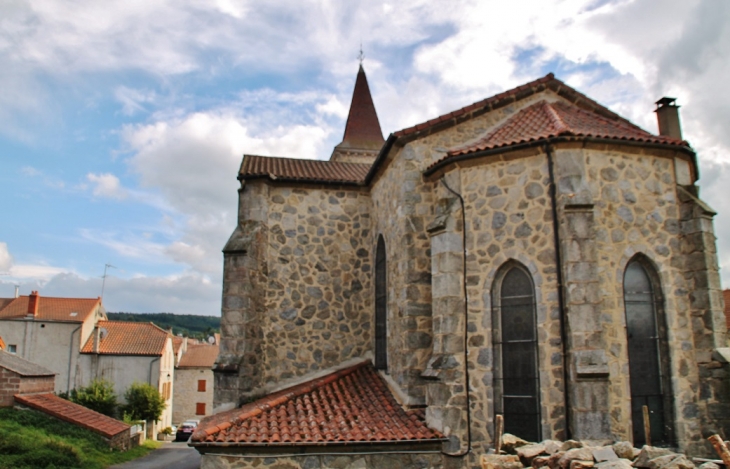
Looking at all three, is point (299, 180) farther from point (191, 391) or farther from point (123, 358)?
point (191, 391)

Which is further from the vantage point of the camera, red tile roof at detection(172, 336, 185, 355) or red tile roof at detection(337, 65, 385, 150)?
red tile roof at detection(172, 336, 185, 355)

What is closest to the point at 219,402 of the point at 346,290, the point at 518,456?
the point at 346,290

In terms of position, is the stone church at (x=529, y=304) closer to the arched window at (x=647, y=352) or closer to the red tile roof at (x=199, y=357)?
the arched window at (x=647, y=352)

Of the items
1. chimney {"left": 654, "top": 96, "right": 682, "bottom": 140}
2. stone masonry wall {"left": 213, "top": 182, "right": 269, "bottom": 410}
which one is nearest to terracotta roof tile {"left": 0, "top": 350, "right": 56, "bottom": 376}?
stone masonry wall {"left": 213, "top": 182, "right": 269, "bottom": 410}

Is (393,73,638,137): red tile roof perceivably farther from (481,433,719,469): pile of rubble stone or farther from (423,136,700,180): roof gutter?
(481,433,719,469): pile of rubble stone

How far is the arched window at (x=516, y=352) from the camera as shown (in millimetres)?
9258


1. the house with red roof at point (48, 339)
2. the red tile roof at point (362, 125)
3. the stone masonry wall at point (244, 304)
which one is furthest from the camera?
the house with red roof at point (48, 339)

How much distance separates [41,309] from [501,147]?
118 ft

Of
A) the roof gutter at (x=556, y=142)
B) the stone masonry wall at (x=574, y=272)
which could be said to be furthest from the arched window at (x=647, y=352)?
the roof gutter at (x=556, y=142)

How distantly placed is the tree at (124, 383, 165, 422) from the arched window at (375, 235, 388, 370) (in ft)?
83.9

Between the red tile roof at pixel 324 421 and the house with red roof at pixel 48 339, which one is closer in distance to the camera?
the red tile roof at pixel 324 421

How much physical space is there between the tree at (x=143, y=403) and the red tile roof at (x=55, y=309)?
5722 mm

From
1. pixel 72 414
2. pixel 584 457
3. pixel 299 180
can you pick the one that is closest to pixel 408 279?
pixel 299 180

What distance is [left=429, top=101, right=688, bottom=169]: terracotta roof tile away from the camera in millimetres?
9719
